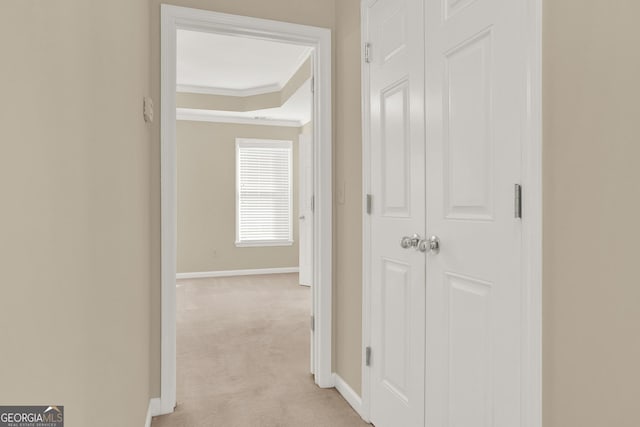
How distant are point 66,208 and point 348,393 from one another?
6.57 ft

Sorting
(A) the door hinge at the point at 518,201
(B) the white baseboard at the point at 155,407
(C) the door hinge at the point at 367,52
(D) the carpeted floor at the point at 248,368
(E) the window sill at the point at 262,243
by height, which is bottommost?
(D) the carpeted floor at the point at 248,368

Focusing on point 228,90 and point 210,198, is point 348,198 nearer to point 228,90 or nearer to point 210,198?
point 228,90

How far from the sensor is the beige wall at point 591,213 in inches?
34.7

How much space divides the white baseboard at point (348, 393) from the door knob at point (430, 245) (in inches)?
41.3

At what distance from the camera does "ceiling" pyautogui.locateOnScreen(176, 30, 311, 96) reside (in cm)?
432

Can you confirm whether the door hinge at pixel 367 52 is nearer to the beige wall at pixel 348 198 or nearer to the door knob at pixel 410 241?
the beige wall at pixel 348 198

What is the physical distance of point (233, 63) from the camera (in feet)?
16.4

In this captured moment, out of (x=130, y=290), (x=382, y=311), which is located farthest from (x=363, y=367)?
(x=130, y=290)

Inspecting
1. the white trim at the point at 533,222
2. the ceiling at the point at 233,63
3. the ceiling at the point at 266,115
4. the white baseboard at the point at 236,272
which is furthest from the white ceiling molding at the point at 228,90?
the white trim at the point at 533,222

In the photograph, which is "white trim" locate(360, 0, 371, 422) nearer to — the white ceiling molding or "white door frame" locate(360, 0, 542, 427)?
"white door frame" locate(360, 0, 542, 427)

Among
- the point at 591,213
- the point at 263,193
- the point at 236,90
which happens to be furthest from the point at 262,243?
the point at 591,213

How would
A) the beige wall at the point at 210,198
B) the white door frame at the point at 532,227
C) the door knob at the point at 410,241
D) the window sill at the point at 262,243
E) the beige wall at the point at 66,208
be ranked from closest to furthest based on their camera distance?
1. the beige wall at the point at 66,208
2. the white door frame at the point at 532,227
3. the door knob at the point at 410,241
4. the beige wall at the point at 210,198
5. the window sill at the point at 262,243

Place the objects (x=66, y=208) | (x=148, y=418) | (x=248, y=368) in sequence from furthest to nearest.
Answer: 1. (x=248, y=368)
2. (x=148, y=418)
3. (x=66, y=208)

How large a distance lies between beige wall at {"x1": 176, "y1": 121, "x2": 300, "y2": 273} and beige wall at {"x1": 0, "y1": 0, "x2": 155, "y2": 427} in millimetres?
5292
